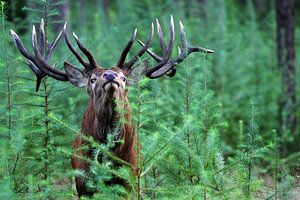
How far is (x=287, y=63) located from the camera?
14.5 m

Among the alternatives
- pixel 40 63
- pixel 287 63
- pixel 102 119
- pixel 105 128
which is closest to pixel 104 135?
pixel 105 128

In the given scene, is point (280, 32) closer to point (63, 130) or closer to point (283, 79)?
point (283, 79)

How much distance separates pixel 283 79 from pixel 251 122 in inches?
302

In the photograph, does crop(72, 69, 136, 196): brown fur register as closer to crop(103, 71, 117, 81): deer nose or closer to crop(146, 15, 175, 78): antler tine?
crop(103, 71, 117, 81): deer nose

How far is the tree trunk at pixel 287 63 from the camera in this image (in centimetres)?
1405

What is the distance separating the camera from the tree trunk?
46.1ft

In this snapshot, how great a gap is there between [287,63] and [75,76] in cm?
666

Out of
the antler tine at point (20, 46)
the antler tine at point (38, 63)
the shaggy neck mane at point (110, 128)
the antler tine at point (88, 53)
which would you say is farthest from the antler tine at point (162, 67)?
the antler tine at point (20, 46)

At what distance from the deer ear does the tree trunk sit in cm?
575

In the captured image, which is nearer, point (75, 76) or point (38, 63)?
point (38, 63)

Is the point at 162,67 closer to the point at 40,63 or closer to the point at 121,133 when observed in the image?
the point at 121,133

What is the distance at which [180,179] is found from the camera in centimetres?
685

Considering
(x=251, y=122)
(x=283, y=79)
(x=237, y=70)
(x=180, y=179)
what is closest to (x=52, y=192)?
(x=180, y=179)

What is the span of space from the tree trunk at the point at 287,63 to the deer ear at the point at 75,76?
575cm
